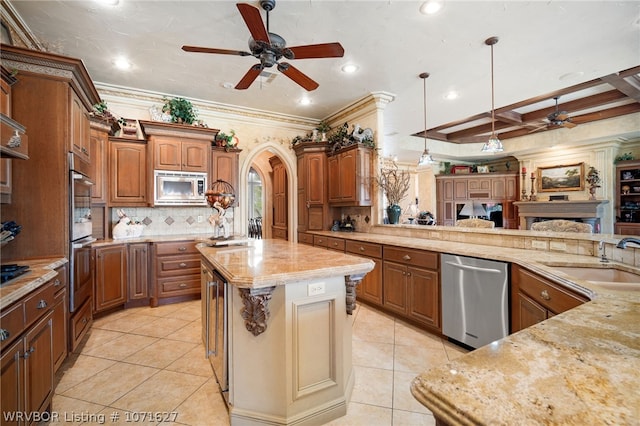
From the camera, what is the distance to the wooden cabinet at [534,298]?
5.16ft

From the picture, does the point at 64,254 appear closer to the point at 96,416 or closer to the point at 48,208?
the point at 48,208

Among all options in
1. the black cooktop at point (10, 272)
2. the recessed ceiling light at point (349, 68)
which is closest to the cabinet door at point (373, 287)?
the recessed ceiling light at point (349, 68)

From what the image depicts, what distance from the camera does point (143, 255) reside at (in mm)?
3701

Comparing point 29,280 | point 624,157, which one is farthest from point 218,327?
point 624,157

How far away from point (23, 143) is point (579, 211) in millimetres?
8491

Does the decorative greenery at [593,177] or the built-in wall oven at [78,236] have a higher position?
the decorative greenery at [593,177]

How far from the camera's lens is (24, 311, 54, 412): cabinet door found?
1439 millimetres

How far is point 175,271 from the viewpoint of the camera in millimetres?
3832

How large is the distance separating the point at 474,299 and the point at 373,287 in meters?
1.30

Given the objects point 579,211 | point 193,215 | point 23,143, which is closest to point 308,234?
point 193,215

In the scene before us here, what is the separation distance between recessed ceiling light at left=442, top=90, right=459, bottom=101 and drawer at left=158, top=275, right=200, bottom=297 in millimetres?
4546

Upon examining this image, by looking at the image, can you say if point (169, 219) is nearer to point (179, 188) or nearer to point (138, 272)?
point (179, 188)

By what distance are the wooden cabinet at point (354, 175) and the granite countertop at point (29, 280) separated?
3403mm

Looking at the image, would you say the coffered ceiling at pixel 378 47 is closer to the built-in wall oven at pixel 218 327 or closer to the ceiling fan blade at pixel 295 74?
the ceiling fan blade at pixel 295 74
